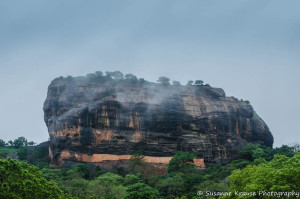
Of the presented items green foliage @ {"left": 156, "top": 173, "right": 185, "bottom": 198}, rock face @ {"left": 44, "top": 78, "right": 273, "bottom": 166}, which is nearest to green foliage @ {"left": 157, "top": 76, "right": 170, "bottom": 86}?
rock face @ {"left": 44, "top": 78, "right": 273, "bottom": 166}

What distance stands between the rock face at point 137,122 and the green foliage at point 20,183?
35.3 m

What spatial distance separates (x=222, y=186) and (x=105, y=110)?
1109 inches

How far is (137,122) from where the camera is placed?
181 feet

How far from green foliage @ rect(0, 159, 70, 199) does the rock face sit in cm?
3526

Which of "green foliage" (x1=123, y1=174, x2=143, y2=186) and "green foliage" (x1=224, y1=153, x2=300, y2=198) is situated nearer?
"green foliage" (x1=224, y1=153, x2=300, y2=198)

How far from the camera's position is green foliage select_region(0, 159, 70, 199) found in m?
15.9

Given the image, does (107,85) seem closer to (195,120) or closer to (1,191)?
(195,120)

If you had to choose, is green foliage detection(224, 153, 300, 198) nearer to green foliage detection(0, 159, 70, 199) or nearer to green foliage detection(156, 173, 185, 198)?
green foliage detection(0, 159, 70, 199)

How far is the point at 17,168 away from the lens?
16906mm

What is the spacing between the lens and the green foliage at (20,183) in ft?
52.1

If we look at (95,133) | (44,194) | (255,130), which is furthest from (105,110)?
(44,194)

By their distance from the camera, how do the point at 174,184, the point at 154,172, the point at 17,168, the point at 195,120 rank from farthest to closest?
the point at 195,120
the point at 154,172
the point at 174,184
the point at 17,168

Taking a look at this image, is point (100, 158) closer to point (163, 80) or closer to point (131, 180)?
point (131, 180)

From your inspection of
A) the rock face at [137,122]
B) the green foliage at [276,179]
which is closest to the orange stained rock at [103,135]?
the rock face at [137,122]
